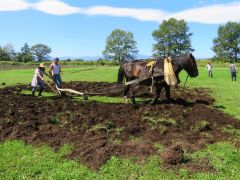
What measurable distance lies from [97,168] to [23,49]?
171m

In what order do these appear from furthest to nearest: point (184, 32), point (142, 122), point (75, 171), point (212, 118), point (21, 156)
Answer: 1. point (184, 32)
2. point (212, 118)
3. point (142, 122)
4. point (21, 156)
5. point (75, 171)

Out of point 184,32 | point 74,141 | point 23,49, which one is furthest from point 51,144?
point 23,49

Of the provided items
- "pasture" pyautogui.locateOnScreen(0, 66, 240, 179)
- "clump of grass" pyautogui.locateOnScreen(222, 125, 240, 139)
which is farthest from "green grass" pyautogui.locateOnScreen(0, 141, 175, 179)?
"clump of grass" pyautogui.locateOnScreen(222, 125, 240, 139)

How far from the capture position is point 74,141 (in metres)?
9.80

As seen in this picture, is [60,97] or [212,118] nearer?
[212,118]

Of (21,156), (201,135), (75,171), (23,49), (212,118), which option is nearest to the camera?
(75,171)

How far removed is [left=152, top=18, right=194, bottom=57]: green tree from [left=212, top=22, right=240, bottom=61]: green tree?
949 centimetres

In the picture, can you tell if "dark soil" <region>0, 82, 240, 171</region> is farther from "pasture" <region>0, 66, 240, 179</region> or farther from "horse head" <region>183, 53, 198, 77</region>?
"horse head" <region>183, 53, 198, 77</region>

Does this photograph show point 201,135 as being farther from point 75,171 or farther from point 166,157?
point 75,171

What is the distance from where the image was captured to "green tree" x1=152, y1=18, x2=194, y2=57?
139000mm

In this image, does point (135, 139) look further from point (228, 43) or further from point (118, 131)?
point (228, 43)

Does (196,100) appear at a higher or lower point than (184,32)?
lower

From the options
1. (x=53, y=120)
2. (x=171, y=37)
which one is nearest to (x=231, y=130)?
(x=53, y=120)

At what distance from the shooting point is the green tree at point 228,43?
454 feet
